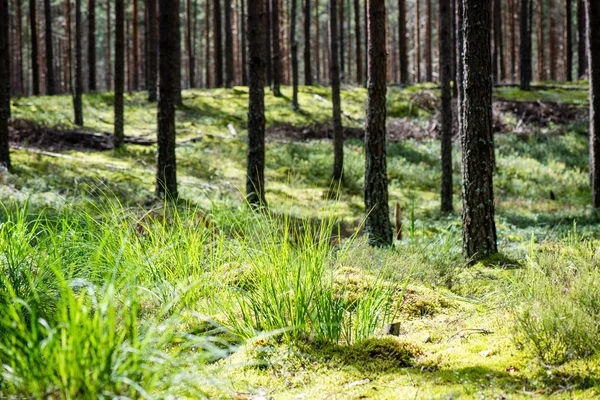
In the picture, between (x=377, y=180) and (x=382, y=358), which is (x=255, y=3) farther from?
(x=382, y=358)

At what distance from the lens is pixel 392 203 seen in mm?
14625

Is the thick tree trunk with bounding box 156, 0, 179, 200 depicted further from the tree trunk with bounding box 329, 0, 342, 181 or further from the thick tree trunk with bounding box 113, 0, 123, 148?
the thick tree trunk with bounding box 113, 0, 123, 148

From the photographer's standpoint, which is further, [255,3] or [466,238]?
[255,3]

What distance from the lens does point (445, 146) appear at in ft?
43.8

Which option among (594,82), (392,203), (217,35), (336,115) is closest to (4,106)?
(336,115)

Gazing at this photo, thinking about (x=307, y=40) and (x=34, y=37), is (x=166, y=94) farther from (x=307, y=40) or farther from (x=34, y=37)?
(x=34, y=37)

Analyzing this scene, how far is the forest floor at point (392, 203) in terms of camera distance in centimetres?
292

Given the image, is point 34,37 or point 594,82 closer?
point 594,82

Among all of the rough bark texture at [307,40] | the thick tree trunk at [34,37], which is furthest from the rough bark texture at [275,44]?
the thick tree trunk at [34,37]

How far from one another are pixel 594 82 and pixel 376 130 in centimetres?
672

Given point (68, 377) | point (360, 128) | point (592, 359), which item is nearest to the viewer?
point (68, 377)

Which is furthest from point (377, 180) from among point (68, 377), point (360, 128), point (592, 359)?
point (360, 128)

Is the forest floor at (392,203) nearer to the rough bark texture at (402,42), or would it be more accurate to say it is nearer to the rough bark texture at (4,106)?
the rough bark texture at (4,106)

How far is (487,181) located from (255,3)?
7.66 metres
